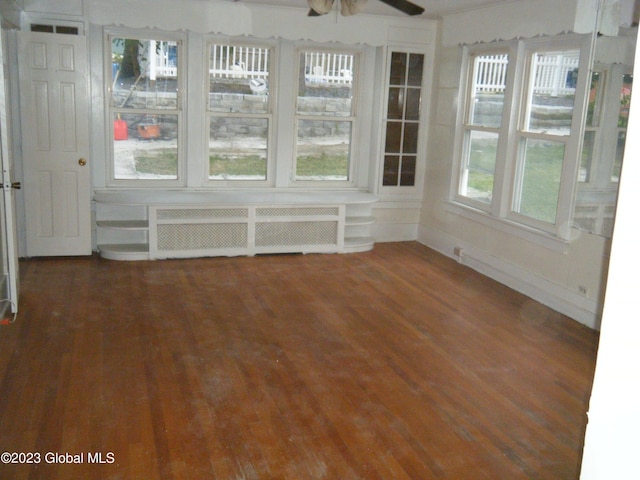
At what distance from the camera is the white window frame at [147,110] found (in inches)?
247

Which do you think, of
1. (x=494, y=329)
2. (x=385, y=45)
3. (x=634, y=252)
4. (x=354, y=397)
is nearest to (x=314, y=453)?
(x=354, y=397)

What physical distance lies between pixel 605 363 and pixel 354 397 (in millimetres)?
2877

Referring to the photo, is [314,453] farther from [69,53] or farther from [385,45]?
[385,45]

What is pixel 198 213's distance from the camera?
624cm

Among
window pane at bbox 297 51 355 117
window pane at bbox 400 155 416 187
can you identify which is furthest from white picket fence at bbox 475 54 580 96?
window pane at bbox 297 51 355 117

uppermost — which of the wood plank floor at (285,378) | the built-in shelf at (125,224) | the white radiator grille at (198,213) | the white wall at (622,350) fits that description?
the white wall at (622,350)

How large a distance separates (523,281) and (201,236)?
309cm

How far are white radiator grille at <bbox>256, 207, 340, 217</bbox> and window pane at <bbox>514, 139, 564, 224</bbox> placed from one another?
1889 mm

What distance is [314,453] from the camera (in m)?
2.89

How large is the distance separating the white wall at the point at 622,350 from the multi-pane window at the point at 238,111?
250 inches

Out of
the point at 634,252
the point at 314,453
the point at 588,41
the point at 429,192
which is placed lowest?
the point at 314,453

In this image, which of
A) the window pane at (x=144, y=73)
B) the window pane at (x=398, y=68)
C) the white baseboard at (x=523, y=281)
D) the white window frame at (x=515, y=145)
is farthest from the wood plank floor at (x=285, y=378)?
the window pane at (x=398, y=68)

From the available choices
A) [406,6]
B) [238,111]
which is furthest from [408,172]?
[406,6]

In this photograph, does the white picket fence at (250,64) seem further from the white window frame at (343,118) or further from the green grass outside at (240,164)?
the green grass outside at (240,164)
